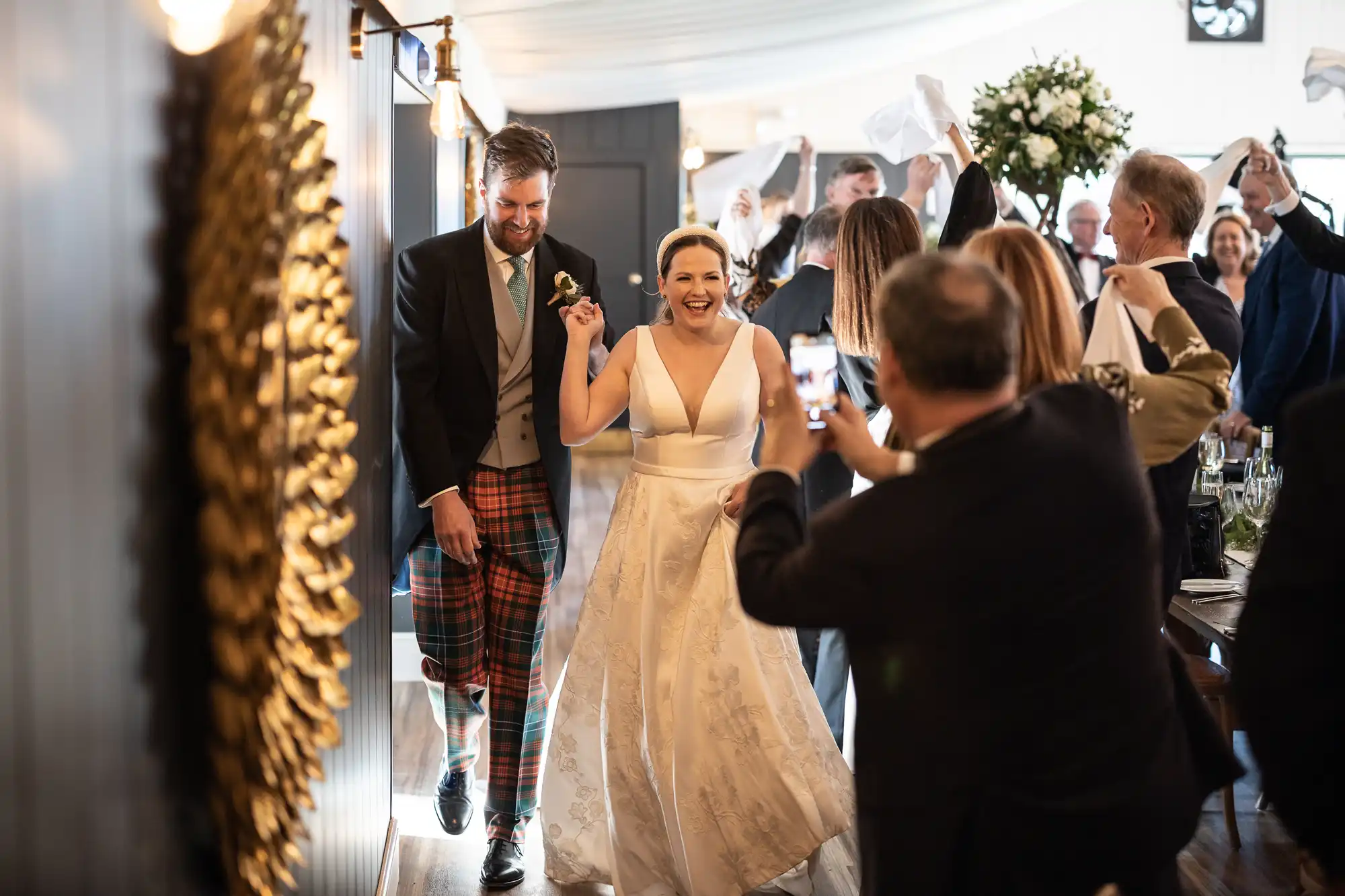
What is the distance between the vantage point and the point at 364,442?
2672 mm

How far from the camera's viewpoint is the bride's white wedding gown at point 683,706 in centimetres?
300

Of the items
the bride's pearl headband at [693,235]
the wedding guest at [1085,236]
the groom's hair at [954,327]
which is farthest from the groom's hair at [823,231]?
the wedding guest at [1085,236]

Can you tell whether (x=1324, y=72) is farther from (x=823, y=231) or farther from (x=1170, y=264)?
(x=1170, y=264)

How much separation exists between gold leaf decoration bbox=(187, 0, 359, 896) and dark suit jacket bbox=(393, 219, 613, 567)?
5.23 ft

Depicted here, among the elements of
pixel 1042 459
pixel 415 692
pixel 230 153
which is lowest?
pixel 415 692

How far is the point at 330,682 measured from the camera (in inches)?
62.4

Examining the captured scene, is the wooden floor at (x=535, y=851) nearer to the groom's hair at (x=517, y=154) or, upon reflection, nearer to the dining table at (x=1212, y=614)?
the dining table at (x=1212, y=614)

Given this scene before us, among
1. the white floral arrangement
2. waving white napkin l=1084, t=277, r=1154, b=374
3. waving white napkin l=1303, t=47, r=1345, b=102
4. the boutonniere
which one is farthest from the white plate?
waving white napkin l=1303, t=47, r=1345, b=102

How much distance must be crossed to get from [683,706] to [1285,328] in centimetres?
362

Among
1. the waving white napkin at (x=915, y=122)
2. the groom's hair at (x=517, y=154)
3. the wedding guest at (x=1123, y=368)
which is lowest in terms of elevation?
the wedding guest at (x=1123, y=368)

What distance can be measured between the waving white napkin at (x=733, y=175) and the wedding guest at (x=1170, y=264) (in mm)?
5488

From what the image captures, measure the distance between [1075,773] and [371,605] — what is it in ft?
5.61

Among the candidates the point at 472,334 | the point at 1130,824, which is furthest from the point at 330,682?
the point at 472,334

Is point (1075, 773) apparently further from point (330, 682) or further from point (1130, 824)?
point (330, 682)
